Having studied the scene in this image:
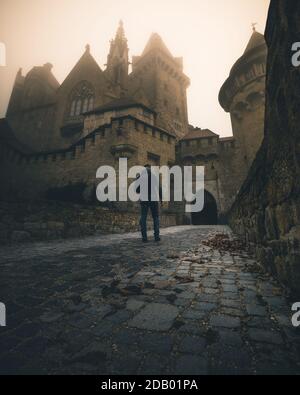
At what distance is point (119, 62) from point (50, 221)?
24129 mm

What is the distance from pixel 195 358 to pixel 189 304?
0.72 metres

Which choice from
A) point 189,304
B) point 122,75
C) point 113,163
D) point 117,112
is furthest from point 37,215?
point 122,75

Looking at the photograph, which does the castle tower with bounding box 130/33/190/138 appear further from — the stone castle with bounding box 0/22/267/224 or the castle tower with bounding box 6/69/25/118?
the castle tower with bounding box 6/69/25/118

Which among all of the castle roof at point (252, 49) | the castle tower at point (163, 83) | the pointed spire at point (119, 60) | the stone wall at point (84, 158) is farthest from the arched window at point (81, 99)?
the castle roof at point (252, 49)

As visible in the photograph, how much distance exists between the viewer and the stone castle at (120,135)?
1642cm

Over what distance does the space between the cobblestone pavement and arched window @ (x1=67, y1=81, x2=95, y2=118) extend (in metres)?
24.6

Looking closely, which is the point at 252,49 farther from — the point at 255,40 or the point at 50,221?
the point at 50,221

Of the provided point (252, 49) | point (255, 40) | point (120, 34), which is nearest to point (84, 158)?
point (252, 49)

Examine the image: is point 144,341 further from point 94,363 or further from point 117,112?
point 117,112

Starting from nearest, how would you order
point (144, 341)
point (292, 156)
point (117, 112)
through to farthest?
1. point (144, 341)
2. point (292, 156)
3. point (117, 112)

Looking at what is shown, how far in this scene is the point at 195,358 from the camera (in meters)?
1.19

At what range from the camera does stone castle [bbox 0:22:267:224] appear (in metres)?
16.4

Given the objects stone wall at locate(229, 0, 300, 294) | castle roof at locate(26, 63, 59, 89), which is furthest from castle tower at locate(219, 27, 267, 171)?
castle roof at locate(26, 63, 59, 89)

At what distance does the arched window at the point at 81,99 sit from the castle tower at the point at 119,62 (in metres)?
2.88
